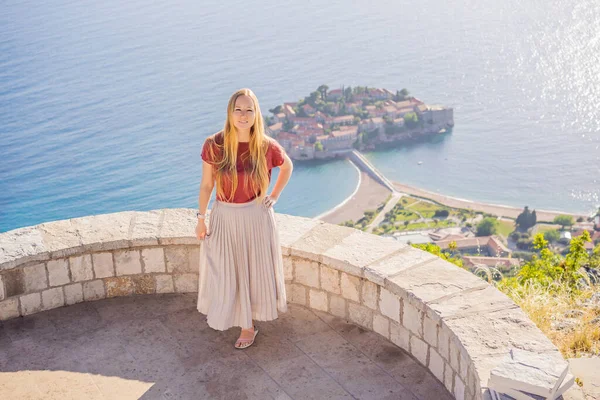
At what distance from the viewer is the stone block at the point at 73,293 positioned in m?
3.56

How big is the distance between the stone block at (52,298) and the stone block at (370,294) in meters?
1.59

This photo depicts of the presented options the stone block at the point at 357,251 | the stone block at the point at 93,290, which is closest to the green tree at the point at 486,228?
the stone block at the point at 357,251

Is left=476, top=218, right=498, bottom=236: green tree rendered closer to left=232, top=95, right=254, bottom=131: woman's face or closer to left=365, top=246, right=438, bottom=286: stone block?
left=365, top=246, right=438, bottom=286: stone block

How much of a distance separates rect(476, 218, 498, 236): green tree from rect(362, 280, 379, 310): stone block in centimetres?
3423

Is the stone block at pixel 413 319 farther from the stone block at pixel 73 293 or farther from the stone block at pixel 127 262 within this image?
the stone block at pixel 73 293

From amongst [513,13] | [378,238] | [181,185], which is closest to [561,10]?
[513,13]

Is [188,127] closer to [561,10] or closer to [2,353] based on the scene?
[561,10]

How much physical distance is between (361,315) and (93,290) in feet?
4.75

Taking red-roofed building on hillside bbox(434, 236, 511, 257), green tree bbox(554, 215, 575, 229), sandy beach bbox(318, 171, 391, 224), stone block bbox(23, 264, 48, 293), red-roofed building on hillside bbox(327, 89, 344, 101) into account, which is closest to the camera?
stone block bbox(23, 264, 48, 293)

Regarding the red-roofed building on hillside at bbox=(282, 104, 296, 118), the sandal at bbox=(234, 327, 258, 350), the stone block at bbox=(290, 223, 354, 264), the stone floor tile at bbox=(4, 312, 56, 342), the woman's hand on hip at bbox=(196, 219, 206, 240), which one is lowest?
the red-roofed building on hillside at bbox=(282, 104, 296, 118)

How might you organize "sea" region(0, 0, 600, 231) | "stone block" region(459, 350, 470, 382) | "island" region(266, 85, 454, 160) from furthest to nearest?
"island" region(266, 85, 454, 160)
"sea" region(0, 0, 600, 231)
"stone block" region(459, 350, 470, 382)

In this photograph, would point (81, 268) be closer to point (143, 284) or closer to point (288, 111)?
point (143, 284)

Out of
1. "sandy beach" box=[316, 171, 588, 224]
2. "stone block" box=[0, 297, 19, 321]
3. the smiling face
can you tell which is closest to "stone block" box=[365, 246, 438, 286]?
the smiling face

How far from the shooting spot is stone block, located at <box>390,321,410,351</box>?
3.08m
